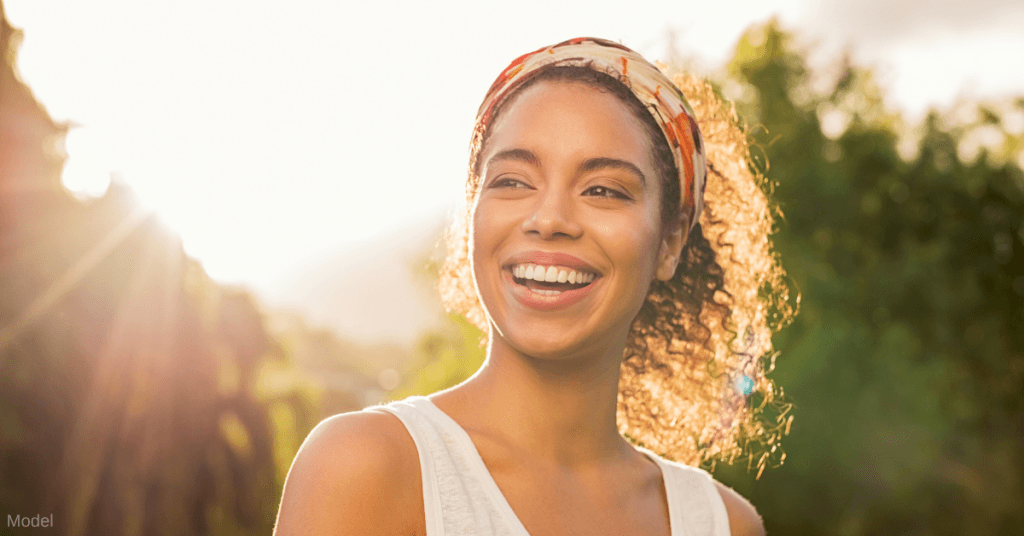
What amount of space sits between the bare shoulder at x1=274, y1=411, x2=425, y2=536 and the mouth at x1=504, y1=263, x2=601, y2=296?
1.89 feet

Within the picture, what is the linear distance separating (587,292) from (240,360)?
16.0 metres

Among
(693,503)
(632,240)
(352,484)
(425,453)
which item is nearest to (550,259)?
(632,240)

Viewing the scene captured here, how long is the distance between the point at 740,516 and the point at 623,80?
1545 millimetres

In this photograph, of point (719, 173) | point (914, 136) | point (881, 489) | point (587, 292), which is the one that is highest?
point (914, 136)

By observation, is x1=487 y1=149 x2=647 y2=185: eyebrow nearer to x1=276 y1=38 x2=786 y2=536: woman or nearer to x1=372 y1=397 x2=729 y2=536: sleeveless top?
x1=276 y1=38 x2=786 y2=536: woman

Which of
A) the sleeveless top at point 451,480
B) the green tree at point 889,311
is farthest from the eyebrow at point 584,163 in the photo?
the green tree at point 889,311

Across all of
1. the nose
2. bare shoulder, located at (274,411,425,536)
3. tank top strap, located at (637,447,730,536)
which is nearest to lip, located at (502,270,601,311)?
the nose

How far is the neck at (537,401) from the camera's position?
8.79 ft

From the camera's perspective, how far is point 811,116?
94.6ft

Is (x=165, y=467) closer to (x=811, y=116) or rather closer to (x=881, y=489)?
(x=881, y=489)

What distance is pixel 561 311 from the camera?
2578 mm

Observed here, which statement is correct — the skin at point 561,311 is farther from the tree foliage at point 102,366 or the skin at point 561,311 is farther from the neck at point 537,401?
the tree foliage at point 102,366

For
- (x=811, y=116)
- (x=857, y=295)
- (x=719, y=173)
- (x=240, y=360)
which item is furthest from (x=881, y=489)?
(x=719, y=173)

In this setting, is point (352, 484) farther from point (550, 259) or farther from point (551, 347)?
point (550, 259)
